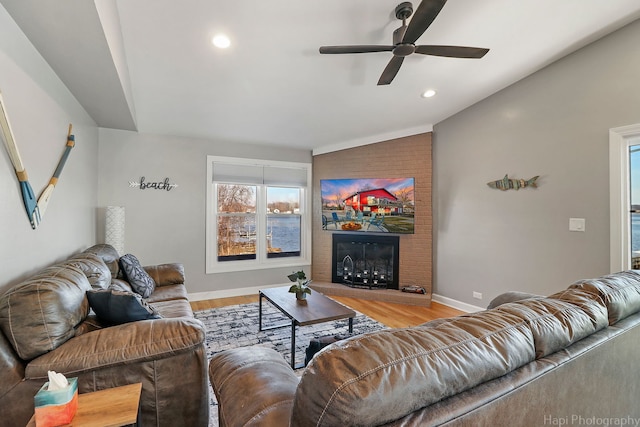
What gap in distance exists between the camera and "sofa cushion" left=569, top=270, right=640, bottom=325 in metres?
1.25

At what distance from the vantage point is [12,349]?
4.22 feet

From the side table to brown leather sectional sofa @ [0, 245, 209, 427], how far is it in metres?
0.12

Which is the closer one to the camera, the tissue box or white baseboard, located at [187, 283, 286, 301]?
the tissue box

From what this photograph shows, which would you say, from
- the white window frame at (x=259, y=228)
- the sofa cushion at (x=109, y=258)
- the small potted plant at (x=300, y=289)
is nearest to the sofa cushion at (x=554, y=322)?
the small potted plant at (x=300, y=289)

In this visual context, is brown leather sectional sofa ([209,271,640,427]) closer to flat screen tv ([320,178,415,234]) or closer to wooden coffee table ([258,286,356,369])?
wooden coffee table ([258,286,356,369])

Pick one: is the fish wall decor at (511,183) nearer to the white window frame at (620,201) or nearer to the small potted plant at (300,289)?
the white window frame at (620,201)

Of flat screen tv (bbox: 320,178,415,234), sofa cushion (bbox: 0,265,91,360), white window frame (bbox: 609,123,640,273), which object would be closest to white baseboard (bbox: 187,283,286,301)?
flat screen tv (bbox: 320,178,415,234)

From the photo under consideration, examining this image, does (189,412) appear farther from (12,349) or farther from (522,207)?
(522,207)

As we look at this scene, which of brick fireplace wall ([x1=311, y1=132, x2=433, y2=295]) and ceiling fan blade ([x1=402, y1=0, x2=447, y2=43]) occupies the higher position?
ceiling fan blade ([x1=402, y1=0, x2=447, y2=43])

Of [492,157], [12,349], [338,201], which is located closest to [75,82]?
[12,349]

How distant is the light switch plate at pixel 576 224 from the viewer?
9.77ft

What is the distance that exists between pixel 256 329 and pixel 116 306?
187 centimetres

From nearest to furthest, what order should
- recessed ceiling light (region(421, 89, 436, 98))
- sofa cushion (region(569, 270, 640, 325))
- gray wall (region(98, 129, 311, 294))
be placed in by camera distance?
sofa cushion (region(569, 270, 640, 325)) < recessed ceiling light (region(421, 89, 436, 98)) < gray wall (region(98, 129, 311, 294))

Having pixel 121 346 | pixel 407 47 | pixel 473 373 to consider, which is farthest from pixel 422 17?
pixel 121 346
